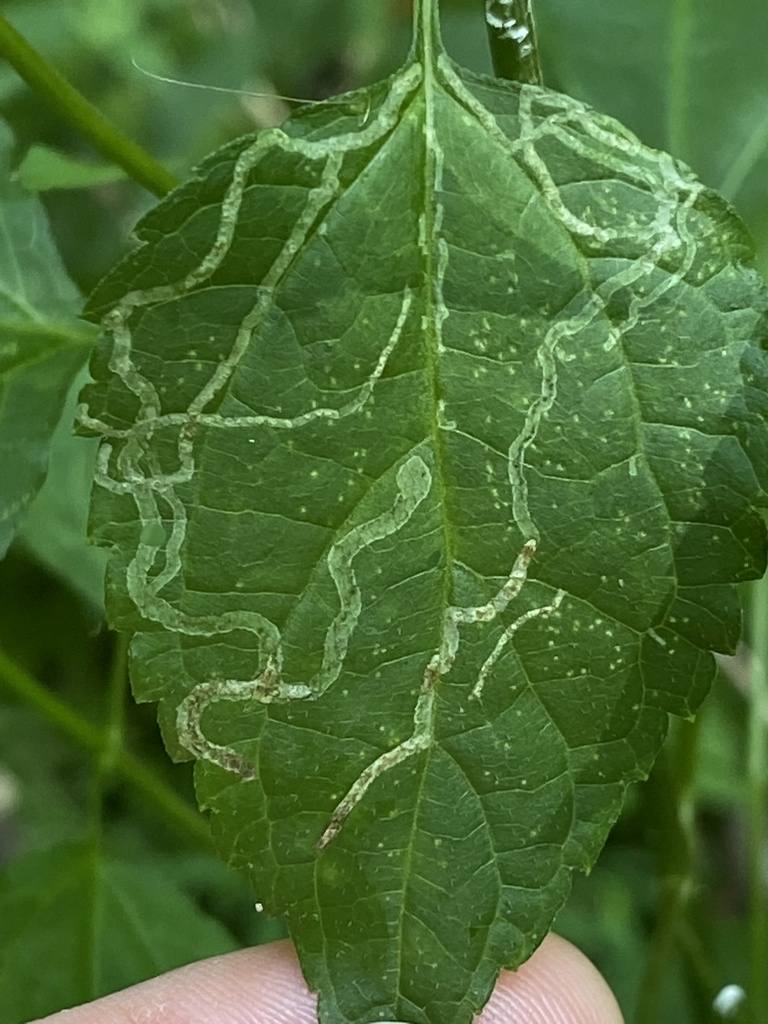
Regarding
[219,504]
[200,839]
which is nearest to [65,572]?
[200,839]

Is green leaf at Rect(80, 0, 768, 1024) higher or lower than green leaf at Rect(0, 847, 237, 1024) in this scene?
higher

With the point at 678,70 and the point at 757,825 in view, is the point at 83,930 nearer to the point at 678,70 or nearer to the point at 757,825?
the point at 757,825

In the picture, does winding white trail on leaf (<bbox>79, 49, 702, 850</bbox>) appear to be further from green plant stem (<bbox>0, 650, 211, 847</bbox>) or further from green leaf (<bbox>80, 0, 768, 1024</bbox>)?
green plant stem (<bbox>0, 650, 211, 847</bbox>)

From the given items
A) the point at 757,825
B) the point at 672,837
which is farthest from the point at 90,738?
the point at 757,825

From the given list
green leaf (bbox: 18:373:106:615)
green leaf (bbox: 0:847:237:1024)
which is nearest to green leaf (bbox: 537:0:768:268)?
green leaf (bbox: 18:373:106:615)

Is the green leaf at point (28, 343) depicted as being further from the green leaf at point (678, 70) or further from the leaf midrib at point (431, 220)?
the green leaf at point (678, 70)

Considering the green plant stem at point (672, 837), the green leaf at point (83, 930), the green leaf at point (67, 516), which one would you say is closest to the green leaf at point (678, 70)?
the green plant stem at point (672, 837)
